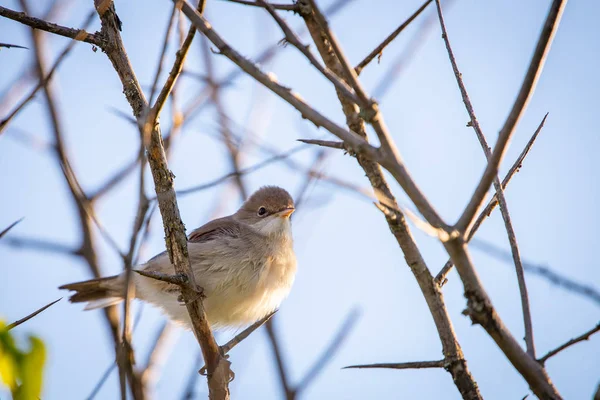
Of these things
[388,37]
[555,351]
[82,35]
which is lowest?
[555,351]

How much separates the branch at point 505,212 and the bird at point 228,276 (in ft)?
9.16

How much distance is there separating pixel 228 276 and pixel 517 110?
368 centimetres

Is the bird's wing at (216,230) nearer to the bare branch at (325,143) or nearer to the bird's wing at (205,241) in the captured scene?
the bird's wing at (205,241)

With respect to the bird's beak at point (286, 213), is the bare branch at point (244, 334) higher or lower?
lower

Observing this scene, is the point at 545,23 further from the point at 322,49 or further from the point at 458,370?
the point at 458,370

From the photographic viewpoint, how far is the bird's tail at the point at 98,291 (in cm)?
608

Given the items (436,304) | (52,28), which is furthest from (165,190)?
(436,304)

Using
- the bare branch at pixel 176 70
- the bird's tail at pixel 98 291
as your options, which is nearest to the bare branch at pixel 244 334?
the bare branch at pixel 176 70

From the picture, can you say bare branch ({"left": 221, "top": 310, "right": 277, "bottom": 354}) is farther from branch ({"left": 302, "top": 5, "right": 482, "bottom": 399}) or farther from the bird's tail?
the bird's tail

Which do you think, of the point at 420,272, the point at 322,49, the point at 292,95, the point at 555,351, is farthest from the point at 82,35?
the point at 555,351

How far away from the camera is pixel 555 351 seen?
2213 millimetres

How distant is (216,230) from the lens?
591 cm

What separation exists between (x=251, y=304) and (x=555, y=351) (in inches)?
143

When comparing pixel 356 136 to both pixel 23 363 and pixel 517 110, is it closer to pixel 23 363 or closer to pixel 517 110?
pixel 517 110
